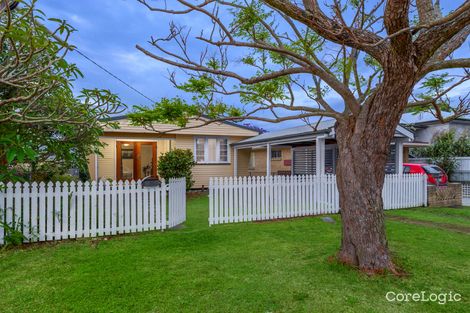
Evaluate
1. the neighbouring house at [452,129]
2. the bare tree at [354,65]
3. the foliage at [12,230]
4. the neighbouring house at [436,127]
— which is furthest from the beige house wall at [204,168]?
the neighbouring house at [436,127]

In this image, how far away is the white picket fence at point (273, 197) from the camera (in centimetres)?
738

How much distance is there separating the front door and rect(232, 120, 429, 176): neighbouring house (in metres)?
4.56

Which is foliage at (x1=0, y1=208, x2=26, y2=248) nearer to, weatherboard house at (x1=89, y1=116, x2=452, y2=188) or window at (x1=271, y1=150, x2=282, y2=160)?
weatherboard house at (x1=89, y1=116, x2=452, y2=188)

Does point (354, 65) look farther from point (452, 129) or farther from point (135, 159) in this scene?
point (452, 129)

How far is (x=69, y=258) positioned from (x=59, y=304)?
1714mm

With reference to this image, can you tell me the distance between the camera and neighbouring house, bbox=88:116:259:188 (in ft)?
46.7

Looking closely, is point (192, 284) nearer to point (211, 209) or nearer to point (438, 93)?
point (211, 209)

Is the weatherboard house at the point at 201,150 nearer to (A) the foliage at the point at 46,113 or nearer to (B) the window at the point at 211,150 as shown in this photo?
(B) the window at the point at 211,150

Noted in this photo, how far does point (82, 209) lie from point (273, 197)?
4.60 meters

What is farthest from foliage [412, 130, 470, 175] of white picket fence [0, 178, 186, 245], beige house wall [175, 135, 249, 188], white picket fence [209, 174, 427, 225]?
white picket fence [0, 178, 186, 245]

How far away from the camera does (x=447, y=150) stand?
1648 cm

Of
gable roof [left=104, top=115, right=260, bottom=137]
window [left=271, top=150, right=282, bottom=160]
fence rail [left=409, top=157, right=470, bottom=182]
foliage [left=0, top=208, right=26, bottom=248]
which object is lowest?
foliage [left=0, top=208, right=26, bottom=248]

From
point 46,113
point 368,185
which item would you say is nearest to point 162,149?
point 46,113

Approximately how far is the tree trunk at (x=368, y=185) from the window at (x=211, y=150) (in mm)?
11756
